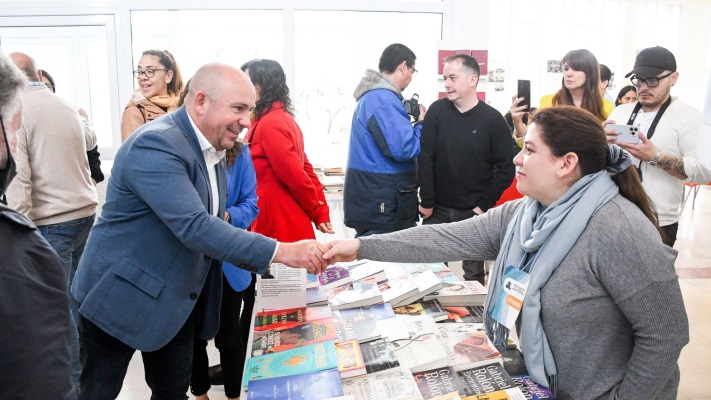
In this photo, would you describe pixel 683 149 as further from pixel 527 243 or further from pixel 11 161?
pixel 11 161

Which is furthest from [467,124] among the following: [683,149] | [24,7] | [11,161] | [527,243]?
[24,7]

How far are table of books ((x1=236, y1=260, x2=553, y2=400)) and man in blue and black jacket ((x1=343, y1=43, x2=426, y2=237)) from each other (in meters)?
1.07

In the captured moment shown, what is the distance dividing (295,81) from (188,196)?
340 centimetres

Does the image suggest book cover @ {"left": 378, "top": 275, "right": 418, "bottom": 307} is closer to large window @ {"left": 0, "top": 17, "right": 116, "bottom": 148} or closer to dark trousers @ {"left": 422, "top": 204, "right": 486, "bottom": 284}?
dark trousers @ {"left": 422, "top": 204, "right": 486, "bottom": 284}

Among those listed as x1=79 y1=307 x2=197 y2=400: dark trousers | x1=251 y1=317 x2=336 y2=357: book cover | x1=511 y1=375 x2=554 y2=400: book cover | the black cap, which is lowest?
x1=79 y1=307 x2=197 y2=400: dark trousers

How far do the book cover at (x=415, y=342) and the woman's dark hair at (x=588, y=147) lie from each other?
626 millimetres

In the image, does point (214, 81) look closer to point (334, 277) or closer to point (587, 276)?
point (334, 277)

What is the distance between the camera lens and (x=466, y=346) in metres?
1.52

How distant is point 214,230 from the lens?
1.51 meters

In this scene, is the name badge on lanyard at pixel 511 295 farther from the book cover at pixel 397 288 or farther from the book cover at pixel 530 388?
the book cover at pixel 397 288

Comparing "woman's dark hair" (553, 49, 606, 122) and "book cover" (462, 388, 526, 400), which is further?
"woman's dark hair" (553, 49, 606, 122)

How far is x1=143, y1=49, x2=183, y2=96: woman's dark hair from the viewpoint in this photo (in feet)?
9.36

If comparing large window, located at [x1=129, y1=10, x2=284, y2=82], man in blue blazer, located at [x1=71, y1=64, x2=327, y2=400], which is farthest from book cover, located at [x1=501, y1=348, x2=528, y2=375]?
large window, located at [x1=129, y1=10, x2=284, y2=82]

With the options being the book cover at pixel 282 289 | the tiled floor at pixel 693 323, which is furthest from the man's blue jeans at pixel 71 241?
the book cover at pixel 282 289
